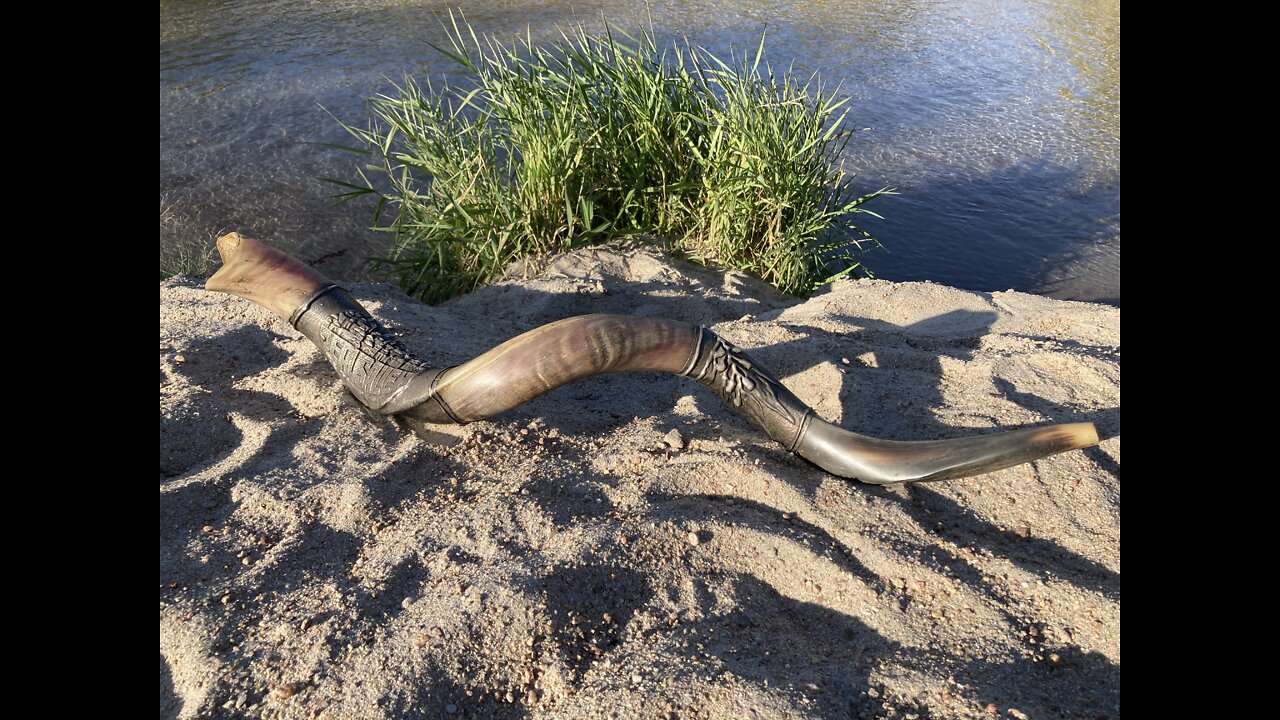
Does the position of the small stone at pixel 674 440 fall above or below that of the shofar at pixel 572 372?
below

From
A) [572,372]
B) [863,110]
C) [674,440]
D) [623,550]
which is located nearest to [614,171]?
[674,440]

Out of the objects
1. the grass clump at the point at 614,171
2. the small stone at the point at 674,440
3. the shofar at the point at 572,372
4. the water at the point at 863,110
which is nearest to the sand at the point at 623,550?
the small stone at the point at 674,440

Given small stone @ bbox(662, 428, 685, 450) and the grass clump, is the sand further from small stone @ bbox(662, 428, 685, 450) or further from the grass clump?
the grass clump

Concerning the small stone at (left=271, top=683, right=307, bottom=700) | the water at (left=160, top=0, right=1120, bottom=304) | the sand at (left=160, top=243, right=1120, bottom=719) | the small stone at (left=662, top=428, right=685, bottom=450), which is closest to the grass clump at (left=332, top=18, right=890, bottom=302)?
the water at (left=160, top=0, right=1120, bottom=304)

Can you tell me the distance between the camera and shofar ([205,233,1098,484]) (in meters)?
→ 2.71

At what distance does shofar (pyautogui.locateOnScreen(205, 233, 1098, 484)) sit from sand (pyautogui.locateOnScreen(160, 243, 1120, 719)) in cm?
13

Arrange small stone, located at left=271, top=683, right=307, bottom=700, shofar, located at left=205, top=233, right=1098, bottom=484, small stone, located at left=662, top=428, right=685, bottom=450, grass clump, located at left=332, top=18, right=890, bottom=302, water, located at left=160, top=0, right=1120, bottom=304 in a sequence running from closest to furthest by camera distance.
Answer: small stone, located at left=271, top=683, right=307, bottom=700
shofar, located at left=205, top=233, right=1098, bottom=484
small stone, located at left=662, top=428, right=685, bottom=450
grass clump, located at left=332, top=18, right=890, bottom=302
water, located at left=160, top=0, right=1120, bottom=304

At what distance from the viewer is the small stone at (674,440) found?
118 inches

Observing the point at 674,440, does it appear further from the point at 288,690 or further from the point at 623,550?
the point at 288,690

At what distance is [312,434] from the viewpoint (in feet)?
9.93

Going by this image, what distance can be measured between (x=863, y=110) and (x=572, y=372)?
6858 millimetres

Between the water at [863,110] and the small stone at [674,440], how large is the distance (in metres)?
3.76

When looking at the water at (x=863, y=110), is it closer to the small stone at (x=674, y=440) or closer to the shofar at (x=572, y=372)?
the shofar at (x=572, y=372)

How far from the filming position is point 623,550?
8.00 feet
